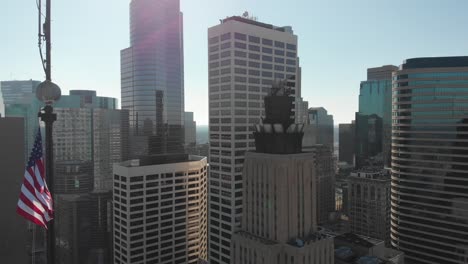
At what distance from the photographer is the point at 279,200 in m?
60.5

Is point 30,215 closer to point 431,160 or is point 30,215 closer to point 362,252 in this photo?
point 362,252

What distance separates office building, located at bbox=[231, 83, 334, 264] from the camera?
60062 mm

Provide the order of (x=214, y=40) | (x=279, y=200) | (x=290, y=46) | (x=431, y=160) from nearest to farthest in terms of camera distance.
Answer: (x=279, y=200), (x=214, y=40), (x=431, y=160), (x=290, y=46)

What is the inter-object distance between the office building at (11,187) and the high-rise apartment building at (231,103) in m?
58.4

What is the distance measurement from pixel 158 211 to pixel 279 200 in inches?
2612

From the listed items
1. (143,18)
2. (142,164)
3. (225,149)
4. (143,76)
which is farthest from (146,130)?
(225,149)

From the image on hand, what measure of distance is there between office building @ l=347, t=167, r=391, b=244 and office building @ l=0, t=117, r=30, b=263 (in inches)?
5641

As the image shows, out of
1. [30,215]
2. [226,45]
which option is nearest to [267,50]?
[226,45]

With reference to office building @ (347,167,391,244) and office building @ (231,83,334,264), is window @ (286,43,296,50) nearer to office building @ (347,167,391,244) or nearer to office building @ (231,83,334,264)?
office building @ (231,83,334,264)

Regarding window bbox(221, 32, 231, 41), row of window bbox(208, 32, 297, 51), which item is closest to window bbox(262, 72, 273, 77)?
row of window bbox(208, 32, 297, 51)

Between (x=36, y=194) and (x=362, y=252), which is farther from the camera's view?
(x=362, y=252)

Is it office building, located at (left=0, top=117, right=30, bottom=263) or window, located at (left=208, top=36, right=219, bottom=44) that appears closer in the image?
office building, located at (left=0, top=117, right=30, bottom=263)

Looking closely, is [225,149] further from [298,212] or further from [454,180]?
[454,180]

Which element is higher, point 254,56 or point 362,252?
point 254,56
